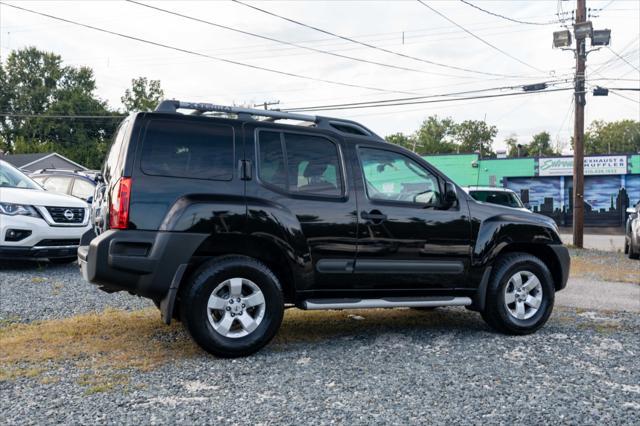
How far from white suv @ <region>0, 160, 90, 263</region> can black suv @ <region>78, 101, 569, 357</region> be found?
399cm

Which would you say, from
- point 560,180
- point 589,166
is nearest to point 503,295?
point 589,166

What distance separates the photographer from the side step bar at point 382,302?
5098 mm

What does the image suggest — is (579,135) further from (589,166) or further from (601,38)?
(589,166)

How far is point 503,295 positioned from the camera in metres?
5.73

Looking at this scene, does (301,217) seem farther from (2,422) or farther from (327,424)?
(2,422)

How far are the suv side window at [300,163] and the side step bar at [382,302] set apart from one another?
36.6 inches

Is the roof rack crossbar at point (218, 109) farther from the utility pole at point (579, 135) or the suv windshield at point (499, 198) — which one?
the utility pole at point (579, 135)

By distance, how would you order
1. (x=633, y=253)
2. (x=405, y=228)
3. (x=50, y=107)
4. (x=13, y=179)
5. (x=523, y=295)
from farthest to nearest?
(x=50, y=107), (x=633, y=253), (x=13, y=179), (x=523, y=295), (x=405, y=228)

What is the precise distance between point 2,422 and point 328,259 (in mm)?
2667

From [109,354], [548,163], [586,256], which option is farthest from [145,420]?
[548,163]

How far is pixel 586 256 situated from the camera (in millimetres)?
16375

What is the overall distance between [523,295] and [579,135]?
16.2 meters

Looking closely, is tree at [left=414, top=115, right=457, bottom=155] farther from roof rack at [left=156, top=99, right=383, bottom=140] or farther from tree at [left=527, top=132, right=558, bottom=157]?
roof rack at [left=156, top=99, right=383, bottom=140]

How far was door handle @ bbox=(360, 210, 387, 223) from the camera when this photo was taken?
531 centimetres
